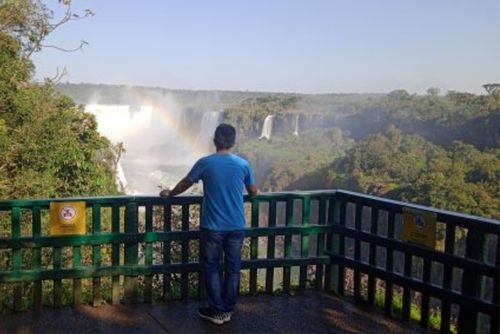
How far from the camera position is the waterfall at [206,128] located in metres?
87.1

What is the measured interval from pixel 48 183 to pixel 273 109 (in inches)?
3815

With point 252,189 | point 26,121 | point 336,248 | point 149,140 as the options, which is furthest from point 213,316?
point 149,140

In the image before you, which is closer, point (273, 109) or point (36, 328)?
point (36, 328)

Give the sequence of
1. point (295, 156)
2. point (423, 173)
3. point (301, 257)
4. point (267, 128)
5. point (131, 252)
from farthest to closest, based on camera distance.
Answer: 1. point (267, 128)
2. point (295, 156)
3. point (423, 173)
4. point (301, 257)
5. point (131, 252)

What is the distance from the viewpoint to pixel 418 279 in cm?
491

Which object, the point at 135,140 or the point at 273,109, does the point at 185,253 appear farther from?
the point at 273,109

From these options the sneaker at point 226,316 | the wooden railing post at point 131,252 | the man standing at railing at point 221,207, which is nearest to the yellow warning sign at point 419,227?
the man standing at railing at point 221,207

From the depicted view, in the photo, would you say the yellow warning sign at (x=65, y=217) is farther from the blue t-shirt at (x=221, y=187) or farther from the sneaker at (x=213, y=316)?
the sneaker at (x=213, y=316)

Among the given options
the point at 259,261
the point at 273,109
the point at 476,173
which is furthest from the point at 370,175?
the point at 259,261

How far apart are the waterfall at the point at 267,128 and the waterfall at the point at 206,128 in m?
13.4

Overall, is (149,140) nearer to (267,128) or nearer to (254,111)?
(254,111)

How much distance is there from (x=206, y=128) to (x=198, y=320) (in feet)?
274

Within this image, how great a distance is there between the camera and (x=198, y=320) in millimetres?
4773

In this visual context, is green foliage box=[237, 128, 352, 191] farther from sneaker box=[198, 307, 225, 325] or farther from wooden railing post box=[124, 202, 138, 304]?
sneaker box=[198, 307, 225, 325]
